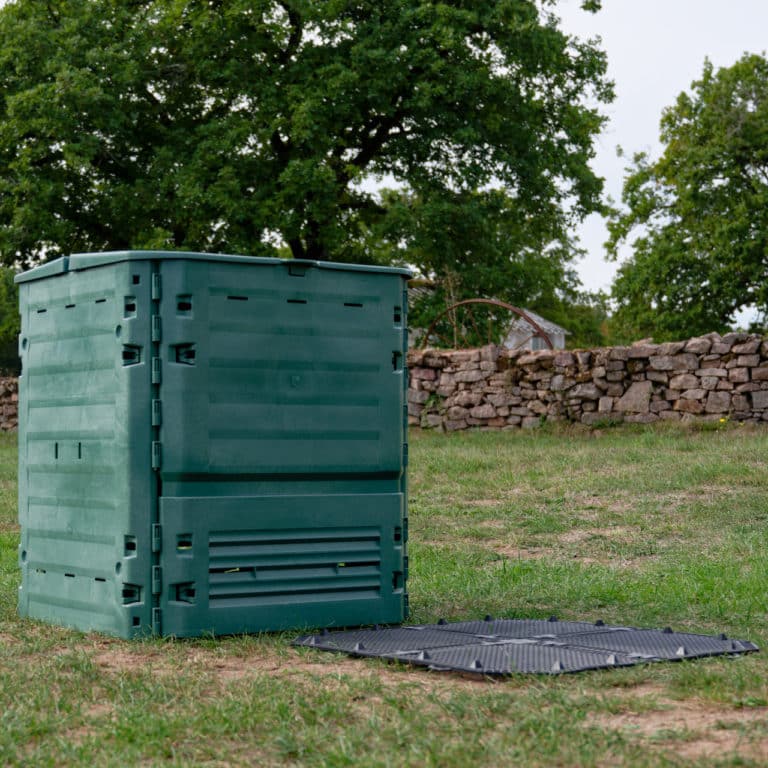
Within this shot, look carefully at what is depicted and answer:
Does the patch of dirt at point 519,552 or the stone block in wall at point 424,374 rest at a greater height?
the stone block in wall at point 424,374

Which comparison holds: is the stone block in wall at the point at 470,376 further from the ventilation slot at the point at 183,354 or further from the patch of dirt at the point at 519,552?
the ventilation slot at the point at 183,354

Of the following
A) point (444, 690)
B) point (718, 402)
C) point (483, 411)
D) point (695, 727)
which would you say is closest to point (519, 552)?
point (444, 690)

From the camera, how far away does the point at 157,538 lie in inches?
199

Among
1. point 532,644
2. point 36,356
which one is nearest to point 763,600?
point 532,644

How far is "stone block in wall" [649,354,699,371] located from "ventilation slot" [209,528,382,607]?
11.4 meters

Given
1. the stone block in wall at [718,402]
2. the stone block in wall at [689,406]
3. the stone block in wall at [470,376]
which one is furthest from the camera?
the stone block in wall at [470,376]

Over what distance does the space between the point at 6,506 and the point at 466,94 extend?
1291cm

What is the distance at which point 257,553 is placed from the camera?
5238 millimetres

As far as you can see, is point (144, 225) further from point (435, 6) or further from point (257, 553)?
point (257, 553)

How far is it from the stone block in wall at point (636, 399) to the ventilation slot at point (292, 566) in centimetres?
1136

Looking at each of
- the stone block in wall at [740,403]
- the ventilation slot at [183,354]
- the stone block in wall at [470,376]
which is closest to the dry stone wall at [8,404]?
the stone block in wall at [470,376]

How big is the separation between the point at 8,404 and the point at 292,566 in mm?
20197

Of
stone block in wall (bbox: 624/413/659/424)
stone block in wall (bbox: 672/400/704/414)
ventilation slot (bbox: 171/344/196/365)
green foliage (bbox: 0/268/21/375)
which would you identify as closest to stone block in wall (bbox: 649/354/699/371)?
stone block in wall (bbox: 672/400/704/414)

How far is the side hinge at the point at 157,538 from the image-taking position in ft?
16.5
